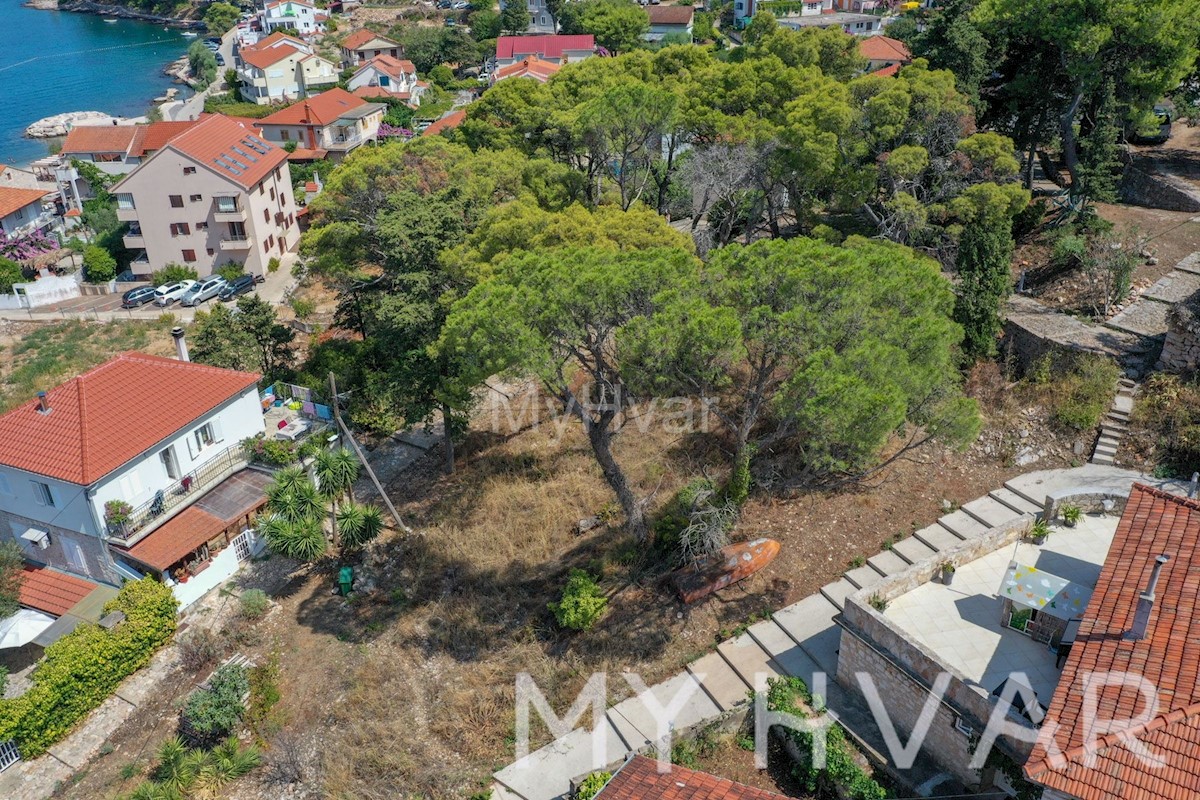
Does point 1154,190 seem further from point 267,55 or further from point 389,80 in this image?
point 267,55

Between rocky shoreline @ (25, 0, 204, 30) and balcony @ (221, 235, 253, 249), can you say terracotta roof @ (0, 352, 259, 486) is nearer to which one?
balcony @ (221, 235, 253, 249)

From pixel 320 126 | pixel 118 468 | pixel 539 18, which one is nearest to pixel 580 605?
pixel 118 468

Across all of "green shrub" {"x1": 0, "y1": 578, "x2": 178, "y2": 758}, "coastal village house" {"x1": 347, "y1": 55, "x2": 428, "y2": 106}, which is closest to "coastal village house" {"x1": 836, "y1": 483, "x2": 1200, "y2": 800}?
"green shrub" {"x1": 0, "y1": 578, "x2": 178, "y2": 758}

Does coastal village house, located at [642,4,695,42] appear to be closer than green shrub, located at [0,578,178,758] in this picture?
No

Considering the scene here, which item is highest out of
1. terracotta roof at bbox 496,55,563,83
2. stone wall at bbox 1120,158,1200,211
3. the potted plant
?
stone wall at bbox 1120,158,1200,211

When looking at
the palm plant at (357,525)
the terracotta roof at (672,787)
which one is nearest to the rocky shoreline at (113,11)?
the palm plant at (357,525)

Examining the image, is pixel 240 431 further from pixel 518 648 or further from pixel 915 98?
pixel 915 98
